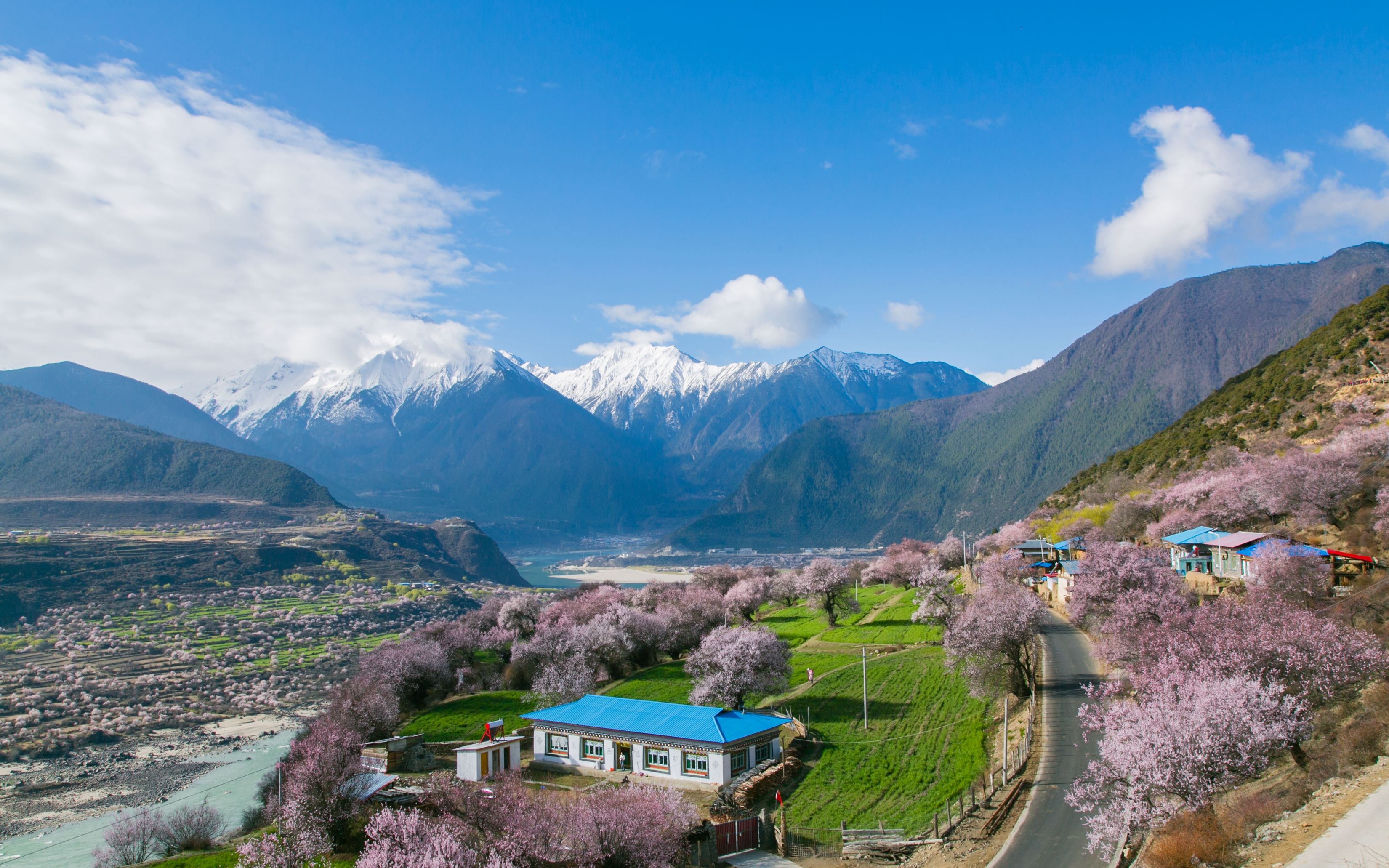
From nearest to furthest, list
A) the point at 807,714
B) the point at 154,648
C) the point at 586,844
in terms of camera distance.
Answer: the point at 586,844 → the point at 807,714 → the point at 154,648

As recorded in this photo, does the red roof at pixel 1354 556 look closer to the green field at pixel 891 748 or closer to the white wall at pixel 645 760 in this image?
the green field at pixel 891 748

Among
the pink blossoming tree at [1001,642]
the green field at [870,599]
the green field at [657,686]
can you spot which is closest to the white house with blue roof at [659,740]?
the green field at [657,686]

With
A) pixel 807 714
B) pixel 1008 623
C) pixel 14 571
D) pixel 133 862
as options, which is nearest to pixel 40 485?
pixel 14 571

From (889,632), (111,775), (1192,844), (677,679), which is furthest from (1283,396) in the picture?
(111,775)

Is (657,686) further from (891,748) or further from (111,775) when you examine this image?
(111,775)

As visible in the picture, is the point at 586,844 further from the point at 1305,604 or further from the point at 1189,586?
the point at 1189,586

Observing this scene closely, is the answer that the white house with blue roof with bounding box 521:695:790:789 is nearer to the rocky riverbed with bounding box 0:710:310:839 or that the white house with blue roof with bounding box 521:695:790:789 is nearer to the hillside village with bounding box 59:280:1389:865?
the hillside village with bounding box 59:280:1389:865

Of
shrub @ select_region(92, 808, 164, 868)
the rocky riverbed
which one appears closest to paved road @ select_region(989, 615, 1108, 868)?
shrub @ select_region(92, 808, 164, 868)
